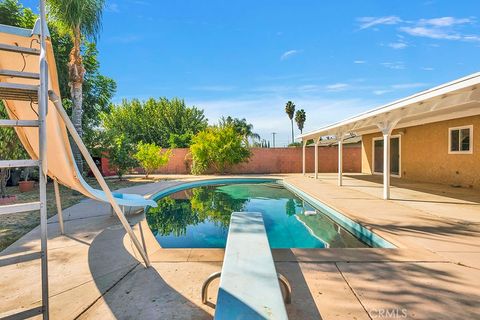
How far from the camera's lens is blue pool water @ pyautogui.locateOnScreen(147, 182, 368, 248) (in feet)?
18.3

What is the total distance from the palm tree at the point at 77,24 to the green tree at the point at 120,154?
145 inches

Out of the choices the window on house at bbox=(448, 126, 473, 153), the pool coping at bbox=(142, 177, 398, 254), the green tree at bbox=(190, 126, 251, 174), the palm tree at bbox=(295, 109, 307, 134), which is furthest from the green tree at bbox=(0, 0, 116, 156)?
the palm tree at bbox=(295, 109, 307, 134)

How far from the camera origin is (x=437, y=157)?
11.2 meters

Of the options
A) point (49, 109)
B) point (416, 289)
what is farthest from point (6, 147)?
point (416, 289)

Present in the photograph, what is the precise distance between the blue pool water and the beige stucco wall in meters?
5.96

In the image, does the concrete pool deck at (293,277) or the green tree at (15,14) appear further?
the green tree at (15,14)

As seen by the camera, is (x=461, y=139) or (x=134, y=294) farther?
(x=461, y=139)

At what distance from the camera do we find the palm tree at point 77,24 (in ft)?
29.6

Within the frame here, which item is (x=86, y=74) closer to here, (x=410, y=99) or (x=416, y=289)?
(x=410, y=99)

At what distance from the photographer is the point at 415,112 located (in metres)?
7.11

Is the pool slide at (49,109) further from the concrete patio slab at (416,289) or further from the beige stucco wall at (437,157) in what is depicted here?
the beige stucco wall at (437,157)

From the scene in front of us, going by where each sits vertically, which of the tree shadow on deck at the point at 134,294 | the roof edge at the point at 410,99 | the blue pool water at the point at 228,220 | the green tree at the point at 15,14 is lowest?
the blue pool water at the point at 228,220

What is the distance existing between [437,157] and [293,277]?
11095 mm

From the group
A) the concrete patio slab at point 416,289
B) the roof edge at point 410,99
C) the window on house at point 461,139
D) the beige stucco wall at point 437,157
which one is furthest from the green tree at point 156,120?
the concrete patio slab at point 416,289
